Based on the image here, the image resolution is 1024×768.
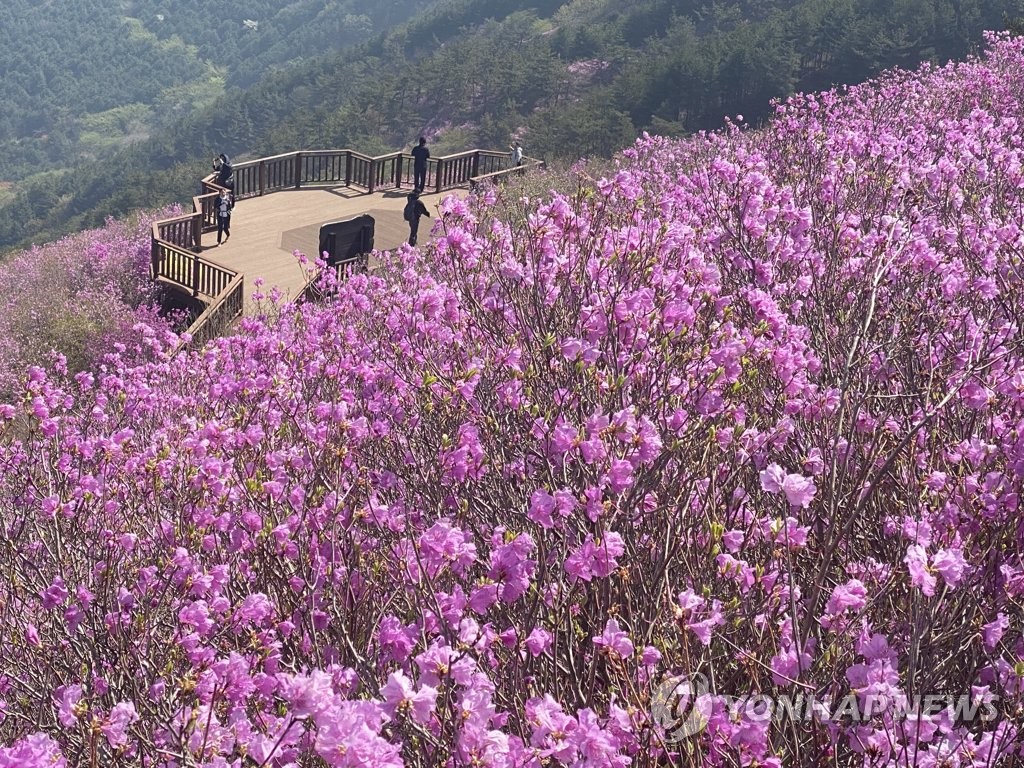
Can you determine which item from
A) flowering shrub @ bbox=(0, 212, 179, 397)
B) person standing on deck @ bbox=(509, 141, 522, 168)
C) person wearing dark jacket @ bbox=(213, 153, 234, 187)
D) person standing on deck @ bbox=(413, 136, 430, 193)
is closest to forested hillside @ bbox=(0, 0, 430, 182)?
person standing on deck @ bbox=(509, 141, 522, 168)

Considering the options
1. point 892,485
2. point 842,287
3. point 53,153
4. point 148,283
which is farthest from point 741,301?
point 53,153

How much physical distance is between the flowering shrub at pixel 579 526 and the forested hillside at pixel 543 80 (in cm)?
2652

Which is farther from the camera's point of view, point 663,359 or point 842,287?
point 842,287

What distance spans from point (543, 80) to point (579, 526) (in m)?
65.4

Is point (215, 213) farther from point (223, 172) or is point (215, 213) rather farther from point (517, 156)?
point (517, 156)

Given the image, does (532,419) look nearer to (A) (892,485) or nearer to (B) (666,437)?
(B) (666,437)

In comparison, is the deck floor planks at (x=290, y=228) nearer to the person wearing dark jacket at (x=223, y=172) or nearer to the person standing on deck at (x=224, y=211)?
the person standing on deck at (x=224, y=211)

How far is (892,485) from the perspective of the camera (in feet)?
14.4

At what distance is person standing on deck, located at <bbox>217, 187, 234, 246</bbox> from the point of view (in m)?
18.6

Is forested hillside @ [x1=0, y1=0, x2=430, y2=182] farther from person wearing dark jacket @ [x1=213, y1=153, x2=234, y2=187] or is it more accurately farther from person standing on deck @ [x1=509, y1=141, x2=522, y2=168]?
person wearing dark jacket @ [x1=213, y1=153, x2=234, y2=187]

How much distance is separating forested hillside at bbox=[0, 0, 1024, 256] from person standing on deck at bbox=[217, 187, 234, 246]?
50.0 feet

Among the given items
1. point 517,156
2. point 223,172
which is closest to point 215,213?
point 223,172

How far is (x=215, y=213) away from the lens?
19.7 meters

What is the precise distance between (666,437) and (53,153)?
17743 cm
